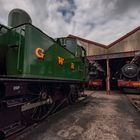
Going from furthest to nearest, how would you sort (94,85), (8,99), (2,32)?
1. (94,85)
2. (2,32)
3. (8,99)

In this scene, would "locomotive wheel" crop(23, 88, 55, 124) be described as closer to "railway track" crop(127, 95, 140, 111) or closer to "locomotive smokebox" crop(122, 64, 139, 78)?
"railway track" crop(127, 95, 140, 111)

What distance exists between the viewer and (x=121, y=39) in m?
18.9

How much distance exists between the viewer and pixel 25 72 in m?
3.28

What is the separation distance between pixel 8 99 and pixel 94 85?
44.5 feet

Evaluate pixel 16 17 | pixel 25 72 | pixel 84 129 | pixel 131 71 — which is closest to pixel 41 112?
pixel 84 129

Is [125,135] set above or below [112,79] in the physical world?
below

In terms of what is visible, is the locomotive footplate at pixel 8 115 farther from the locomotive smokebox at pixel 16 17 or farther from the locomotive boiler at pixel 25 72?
the locomotive smokebox at pixel 16 17

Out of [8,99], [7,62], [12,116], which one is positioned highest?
[7,62]

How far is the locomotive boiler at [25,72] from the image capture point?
298cm

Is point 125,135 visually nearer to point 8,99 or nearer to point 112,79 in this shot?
point 8,99

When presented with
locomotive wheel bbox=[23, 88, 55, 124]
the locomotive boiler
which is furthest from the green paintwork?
locomotive wheel bbox=[23, 88, 55, 124]

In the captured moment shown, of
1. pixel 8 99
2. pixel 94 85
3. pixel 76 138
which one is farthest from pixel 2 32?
pixel 94 85

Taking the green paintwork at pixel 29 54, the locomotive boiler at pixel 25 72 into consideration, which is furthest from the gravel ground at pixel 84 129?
the green paintwork at pixel 29 54

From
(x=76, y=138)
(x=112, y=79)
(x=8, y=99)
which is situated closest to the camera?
(x=8, y=99)
